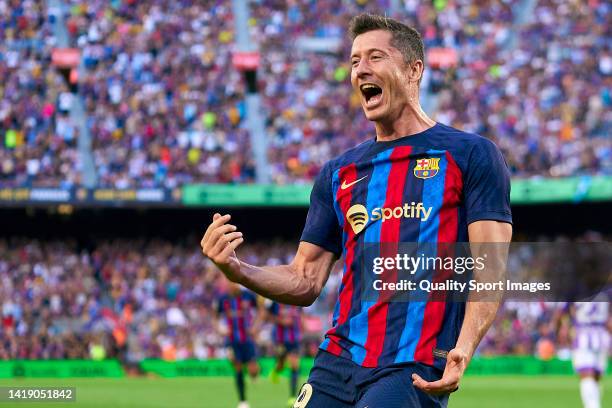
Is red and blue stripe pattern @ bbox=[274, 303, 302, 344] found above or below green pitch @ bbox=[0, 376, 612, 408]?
above

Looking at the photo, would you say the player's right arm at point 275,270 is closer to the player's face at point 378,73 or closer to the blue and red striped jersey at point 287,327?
the player's face at point 378,73

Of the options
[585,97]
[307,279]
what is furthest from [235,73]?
[307,279]

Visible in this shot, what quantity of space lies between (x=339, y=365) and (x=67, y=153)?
87.1ft

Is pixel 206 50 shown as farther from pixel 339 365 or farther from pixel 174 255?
pixel 339 365

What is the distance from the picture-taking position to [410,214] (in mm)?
4555

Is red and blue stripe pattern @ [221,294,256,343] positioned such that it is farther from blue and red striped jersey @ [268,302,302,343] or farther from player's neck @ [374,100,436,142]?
player's neck @ [374,100,436,142]

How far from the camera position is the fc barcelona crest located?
4605mm

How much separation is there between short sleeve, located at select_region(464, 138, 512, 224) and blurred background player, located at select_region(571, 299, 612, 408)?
10.2 m

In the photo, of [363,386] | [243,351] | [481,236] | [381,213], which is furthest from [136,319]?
[481,236]

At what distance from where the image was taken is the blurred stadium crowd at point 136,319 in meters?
28.3

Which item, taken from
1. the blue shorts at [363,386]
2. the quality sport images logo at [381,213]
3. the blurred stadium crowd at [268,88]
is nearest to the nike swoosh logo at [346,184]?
the quality sport images logo at [381,213]

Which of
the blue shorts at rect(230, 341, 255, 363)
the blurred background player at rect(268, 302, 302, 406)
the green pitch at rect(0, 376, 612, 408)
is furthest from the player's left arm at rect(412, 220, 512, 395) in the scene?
the blurred background player at rect(268, 302, 302, 406)

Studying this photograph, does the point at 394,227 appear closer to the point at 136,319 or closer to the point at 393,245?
the point at 393,245

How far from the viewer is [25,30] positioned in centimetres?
3275
